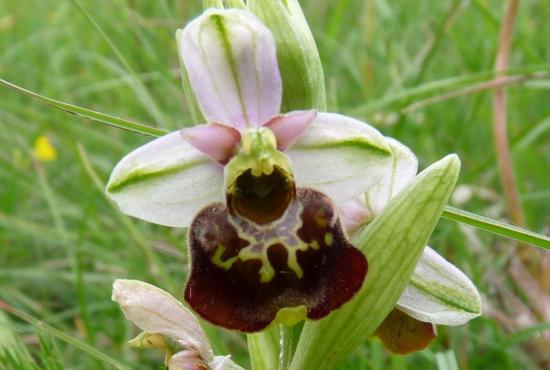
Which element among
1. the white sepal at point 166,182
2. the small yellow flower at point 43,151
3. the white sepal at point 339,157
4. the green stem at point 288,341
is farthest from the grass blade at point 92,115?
the small yellow flower at point 43,151

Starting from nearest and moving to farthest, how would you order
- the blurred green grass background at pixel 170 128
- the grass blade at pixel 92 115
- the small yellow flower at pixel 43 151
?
the grass blade at pixel 92 115 < the blurred green grass background at pixel 170 128 < the small yellow flower at pixel 43 151

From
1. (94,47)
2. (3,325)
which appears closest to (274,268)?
(3,325)

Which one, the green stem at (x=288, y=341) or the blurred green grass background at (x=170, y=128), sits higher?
the green stem at (x=288, y=341)

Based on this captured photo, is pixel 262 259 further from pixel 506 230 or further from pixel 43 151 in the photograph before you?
pixel 43 151

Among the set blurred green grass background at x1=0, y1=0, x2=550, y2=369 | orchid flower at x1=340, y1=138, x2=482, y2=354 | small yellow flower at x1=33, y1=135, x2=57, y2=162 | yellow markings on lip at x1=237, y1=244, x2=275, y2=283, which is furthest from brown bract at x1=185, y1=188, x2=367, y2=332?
small yellow flower at x1=33, y1=135, x2=57, y2=162

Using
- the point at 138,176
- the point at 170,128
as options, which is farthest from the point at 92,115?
the point at 170,128

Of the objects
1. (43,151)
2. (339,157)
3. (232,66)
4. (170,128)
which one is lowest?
(43,151)

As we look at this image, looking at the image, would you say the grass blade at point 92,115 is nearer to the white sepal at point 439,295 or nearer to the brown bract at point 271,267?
the brown bract at point 271,267

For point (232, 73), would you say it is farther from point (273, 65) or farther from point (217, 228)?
point (217, 228)

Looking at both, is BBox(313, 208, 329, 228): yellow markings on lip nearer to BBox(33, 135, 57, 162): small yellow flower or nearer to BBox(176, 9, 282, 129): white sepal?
BBox(176, 9, 282, 129): white sepal
